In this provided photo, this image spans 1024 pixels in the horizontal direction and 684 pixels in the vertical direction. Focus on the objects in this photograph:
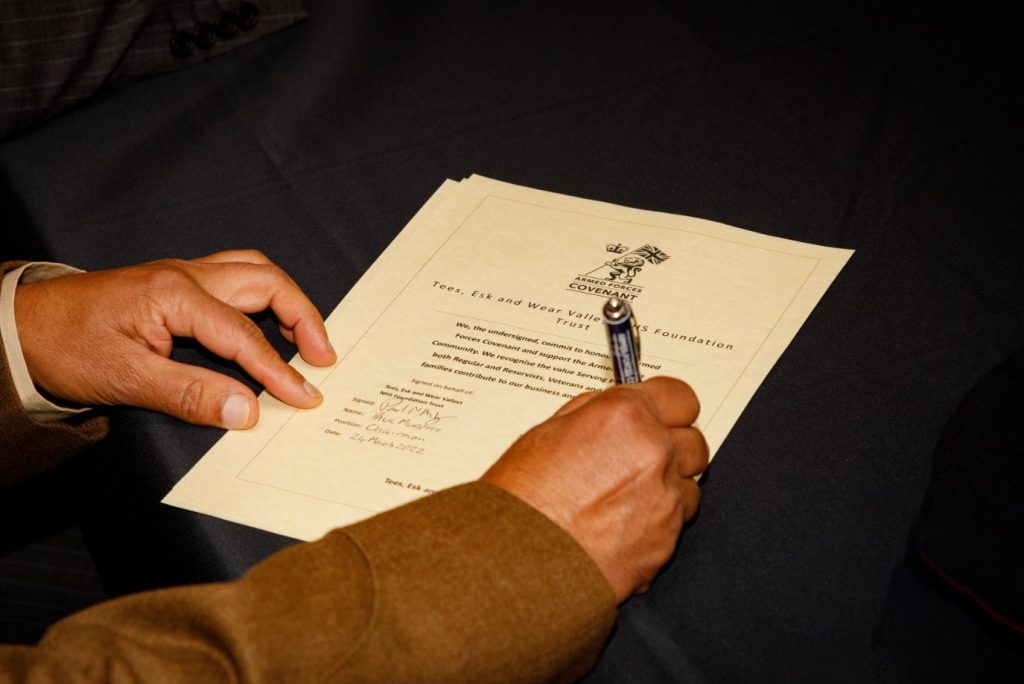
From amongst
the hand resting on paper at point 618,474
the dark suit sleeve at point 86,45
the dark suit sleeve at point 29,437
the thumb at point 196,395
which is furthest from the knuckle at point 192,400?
the dark suit sleeve at point 86,45

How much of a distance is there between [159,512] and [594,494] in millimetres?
336

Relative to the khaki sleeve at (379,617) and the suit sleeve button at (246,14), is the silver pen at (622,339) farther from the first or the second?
the suit sleeve button at (246,14)

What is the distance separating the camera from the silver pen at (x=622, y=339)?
2.23 feet

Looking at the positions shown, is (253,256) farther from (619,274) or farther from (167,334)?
(619,274)

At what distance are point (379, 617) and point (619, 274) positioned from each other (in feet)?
1.30

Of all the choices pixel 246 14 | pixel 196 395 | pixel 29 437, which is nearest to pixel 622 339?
pixel 196 395

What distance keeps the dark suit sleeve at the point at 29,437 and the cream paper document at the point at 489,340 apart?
174 millimetres

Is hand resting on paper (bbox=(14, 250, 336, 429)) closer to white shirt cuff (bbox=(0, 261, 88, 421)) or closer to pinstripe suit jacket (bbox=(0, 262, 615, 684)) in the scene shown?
white shirt cuff (bbox=(0, 261, 88, 421))

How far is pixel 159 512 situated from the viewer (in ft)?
2.62

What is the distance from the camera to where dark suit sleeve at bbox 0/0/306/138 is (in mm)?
1100

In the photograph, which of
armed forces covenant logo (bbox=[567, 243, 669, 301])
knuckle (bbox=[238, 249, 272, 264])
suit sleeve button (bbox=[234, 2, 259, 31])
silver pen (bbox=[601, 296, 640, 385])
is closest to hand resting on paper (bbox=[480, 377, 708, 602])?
silver pen (bbox=[601, 296, 640, 385])

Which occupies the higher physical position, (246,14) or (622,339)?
(246,14)

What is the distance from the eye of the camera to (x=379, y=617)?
63cm

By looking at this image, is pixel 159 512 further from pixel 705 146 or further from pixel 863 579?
pixel 705 146
